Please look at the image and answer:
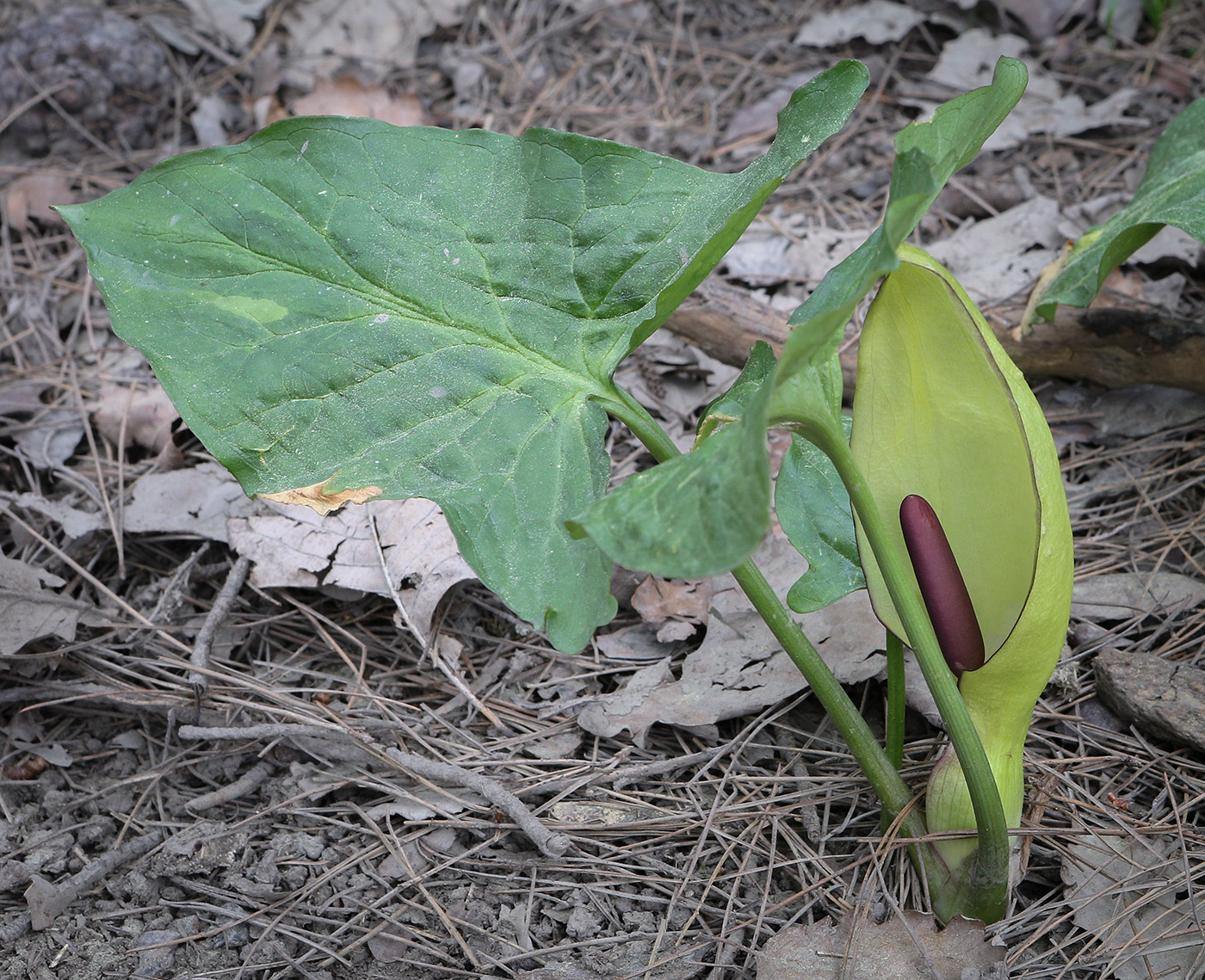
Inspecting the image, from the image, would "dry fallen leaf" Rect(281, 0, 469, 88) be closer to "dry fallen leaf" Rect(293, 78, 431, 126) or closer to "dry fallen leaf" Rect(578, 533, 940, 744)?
"dry fallen leaf" Rect(293, 78, 431, 126)

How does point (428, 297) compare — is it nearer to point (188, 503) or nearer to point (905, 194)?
point (905, 194)

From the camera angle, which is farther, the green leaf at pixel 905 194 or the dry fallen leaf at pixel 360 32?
the dry fallen leaf at pixel 360 32

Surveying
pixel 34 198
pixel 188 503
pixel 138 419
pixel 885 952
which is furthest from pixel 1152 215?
pixel 34 198

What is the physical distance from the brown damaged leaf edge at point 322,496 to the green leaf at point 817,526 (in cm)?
59

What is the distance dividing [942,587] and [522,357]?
677mm

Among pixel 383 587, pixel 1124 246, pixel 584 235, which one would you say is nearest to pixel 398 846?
pixel 383 587

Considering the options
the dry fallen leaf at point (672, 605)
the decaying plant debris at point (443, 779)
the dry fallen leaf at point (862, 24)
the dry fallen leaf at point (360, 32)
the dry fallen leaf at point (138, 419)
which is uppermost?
the dry fallen leaf at point (862, 24)

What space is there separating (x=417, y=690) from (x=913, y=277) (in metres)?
1.10

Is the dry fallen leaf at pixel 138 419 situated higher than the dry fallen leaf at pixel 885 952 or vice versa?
the dry fallen leaf at pixel 138 419

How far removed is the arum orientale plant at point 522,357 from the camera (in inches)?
48.5

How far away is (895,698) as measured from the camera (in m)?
1.35

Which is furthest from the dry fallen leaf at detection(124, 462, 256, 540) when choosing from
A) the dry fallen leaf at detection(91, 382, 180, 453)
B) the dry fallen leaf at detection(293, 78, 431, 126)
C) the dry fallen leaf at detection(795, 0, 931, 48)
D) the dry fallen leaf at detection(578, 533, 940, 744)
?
the dry fallen leaf at detection(795, 0, 931, 48)

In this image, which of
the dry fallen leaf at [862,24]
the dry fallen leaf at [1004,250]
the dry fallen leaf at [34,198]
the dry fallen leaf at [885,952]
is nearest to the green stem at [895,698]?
the dry fallen leaf at [885,952]

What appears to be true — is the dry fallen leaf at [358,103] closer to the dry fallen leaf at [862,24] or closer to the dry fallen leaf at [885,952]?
the dry fallen leaf at [862,24]
